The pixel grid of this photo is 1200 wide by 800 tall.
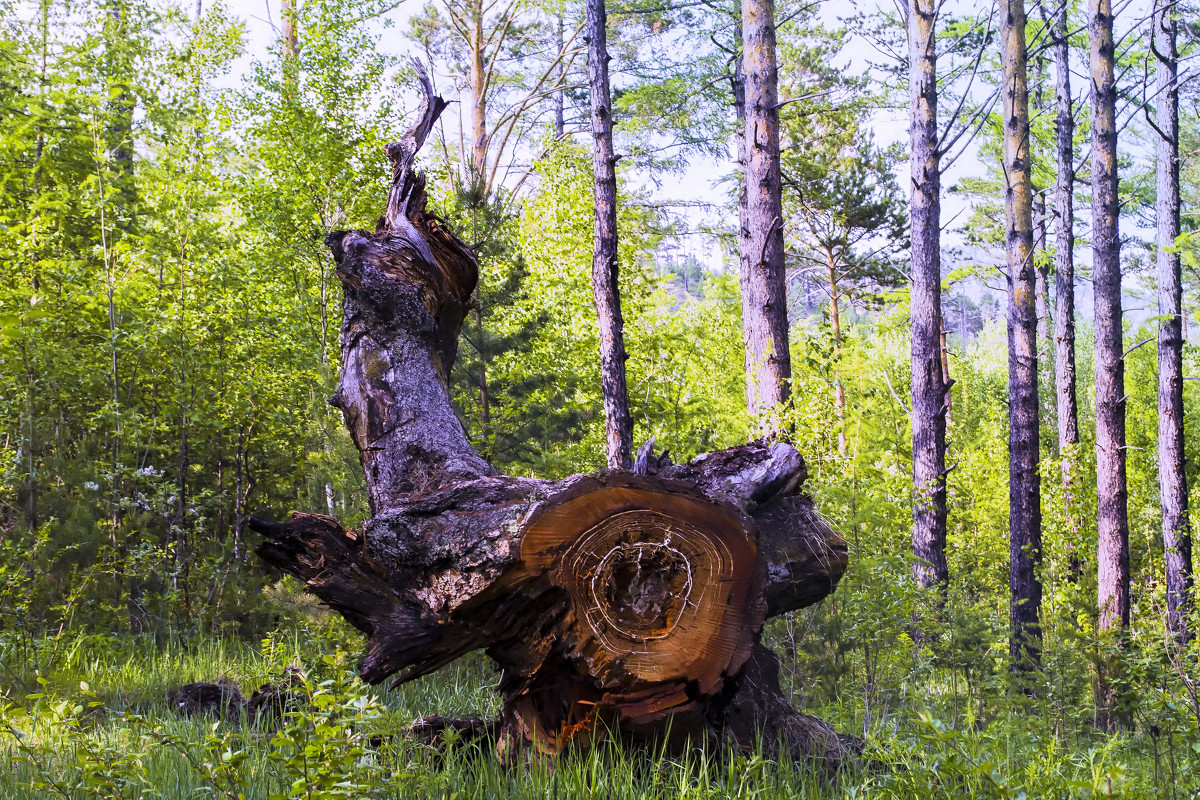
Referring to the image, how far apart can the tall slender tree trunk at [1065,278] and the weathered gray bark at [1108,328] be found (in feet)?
2.78

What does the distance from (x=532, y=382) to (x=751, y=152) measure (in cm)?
470

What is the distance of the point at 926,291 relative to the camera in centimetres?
1066

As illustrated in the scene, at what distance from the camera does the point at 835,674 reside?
5.94 metres

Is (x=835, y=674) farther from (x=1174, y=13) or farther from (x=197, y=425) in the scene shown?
(x=1174, y=13)

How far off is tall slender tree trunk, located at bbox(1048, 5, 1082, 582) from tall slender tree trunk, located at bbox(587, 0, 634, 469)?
7.44 m

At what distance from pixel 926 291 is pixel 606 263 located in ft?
14.2

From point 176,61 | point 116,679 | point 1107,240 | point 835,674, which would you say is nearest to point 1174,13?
point 1107,240

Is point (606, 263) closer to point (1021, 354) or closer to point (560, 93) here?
point (1021, 354)

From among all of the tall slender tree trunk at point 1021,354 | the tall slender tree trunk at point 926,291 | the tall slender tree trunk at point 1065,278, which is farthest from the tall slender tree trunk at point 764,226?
the tall slender tree trunk at point 1065,278

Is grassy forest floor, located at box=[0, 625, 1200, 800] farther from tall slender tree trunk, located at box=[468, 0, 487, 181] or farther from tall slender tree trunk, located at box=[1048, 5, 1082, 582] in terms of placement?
tall slender tree trunk, located at box=[468, 0, 487, 181]

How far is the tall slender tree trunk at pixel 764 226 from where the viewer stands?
973cm

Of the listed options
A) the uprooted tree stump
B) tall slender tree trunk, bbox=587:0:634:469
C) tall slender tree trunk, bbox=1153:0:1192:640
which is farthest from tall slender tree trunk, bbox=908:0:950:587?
the uprooted tree stump

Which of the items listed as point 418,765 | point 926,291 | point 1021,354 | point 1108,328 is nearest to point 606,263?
point 926,291

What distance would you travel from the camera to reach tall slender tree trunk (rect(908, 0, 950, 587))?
33.7 feet
